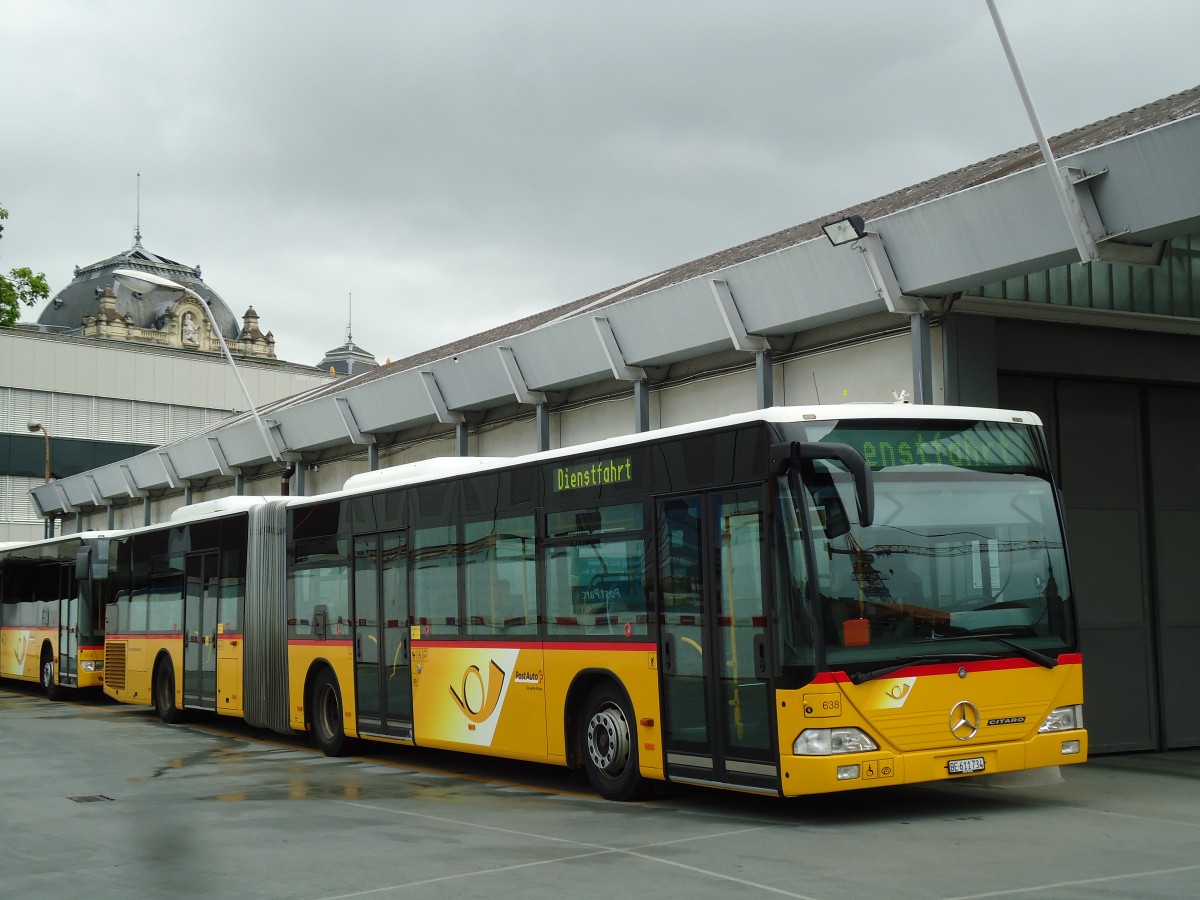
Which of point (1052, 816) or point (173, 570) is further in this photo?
point (173, 570)

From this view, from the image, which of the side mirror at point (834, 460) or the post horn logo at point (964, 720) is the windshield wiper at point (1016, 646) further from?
the side mirror at point (834, 460)

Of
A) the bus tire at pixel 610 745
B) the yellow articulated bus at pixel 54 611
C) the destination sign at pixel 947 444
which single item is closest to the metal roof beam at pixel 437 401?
the yellow articulated bus at pixel 54 611

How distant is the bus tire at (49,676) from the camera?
3028cm

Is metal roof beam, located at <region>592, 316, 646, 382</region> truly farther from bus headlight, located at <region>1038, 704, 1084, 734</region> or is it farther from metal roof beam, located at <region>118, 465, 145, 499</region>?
metal roof beam, located at <region>118, 465, 145, 499</region>

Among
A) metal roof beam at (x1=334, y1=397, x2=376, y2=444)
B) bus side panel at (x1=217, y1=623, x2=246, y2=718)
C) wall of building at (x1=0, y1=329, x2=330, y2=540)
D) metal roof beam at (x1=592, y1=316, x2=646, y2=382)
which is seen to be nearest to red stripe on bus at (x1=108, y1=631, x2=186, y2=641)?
bus side panel at (x1=217, y1=623, x2=246, y2=718)

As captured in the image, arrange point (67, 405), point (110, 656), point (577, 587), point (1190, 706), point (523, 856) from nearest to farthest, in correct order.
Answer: point (523, 856), point (577, 587), point (1190, 706), point (110, 656), point (67, 405)

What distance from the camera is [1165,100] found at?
58.4 ft

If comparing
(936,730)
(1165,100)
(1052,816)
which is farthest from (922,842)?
Result: (1165,100)

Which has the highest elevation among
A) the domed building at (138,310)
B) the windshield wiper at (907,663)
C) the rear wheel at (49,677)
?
the domed building at (138,310)

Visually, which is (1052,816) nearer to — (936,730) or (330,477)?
(936,730)

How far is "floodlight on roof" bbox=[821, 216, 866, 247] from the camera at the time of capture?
15.4 meters

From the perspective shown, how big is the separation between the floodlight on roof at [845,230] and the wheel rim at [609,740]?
18.9ft

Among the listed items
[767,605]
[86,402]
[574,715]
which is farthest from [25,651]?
[86,402]

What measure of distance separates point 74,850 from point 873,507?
5937 millimetres
